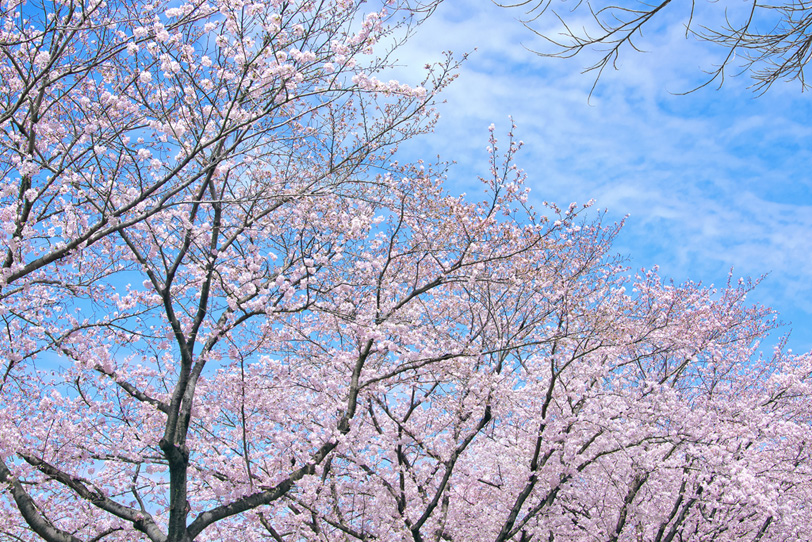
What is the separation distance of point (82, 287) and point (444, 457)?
6755 mm

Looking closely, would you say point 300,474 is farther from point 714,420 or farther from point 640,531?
point 714,420

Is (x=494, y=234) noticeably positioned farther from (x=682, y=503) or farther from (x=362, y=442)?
(x=682, y=503)

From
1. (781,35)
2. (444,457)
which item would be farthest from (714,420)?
(781,35)

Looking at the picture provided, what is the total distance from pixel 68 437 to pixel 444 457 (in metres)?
6.35

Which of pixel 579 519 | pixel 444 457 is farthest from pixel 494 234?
pixel 579 519

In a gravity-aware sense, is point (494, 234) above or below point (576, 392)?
above

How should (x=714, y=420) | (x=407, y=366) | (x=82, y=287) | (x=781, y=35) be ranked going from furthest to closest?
(x=714, y=420) → (x=407, y=366) → (x=82, y=287) → (x=781, y=35)

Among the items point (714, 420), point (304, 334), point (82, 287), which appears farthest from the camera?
point (714, 420)

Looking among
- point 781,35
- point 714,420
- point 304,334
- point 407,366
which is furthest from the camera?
point 714,420

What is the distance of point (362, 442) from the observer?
33.3 feet

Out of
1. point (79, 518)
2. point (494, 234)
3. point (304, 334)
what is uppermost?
point (494, 234)

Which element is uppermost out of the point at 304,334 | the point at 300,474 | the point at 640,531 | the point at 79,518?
the point at 304,334

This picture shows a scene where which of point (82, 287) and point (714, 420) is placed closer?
point (82, 287)

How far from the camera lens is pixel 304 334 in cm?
974
